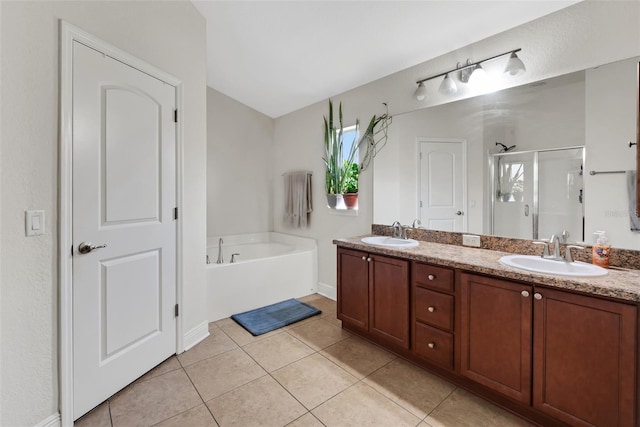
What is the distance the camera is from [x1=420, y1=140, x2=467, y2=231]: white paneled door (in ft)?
7.55

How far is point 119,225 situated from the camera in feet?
5.82

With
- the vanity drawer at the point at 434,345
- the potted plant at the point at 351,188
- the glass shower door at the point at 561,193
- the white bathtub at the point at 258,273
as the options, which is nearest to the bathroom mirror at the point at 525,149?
the glass shower door at the point at 561,193

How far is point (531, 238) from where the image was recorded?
1.93m

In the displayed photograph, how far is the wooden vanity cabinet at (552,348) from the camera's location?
1.24 m

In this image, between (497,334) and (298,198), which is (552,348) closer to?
(497,334)

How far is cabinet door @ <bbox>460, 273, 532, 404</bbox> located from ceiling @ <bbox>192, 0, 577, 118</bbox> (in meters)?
1.75

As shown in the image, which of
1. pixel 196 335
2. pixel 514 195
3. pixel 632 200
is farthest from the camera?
pixel 196 335

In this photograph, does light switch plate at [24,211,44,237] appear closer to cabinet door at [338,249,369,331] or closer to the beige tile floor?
the beige tile floor

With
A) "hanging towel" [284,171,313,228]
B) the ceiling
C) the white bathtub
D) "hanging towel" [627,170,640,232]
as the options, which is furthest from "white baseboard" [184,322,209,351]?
"hanging towel" [627,170,640,232]

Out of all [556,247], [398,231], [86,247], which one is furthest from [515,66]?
[86,247]

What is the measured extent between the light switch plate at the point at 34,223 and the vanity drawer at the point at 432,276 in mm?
2142

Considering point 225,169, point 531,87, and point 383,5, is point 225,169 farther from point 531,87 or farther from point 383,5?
point 531,87

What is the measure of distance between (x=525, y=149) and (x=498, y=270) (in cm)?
96

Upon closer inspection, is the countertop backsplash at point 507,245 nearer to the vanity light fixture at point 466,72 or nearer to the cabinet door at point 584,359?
the cabinet door at point 584,359
